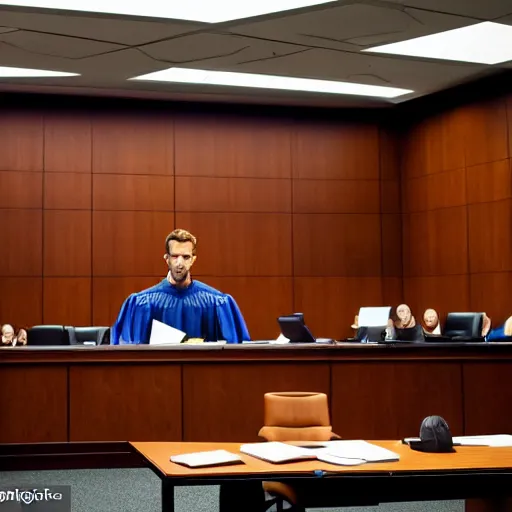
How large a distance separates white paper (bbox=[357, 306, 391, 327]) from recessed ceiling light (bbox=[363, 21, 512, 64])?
10.2ft

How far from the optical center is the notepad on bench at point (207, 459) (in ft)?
8.84

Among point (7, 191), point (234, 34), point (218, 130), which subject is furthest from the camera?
point (218, 130)

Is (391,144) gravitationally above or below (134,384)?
above

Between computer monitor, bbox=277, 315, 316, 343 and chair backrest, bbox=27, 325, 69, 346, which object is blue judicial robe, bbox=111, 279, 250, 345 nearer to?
chair backrest, bbox=27, 325, 69, 346

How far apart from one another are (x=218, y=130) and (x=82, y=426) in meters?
5.78

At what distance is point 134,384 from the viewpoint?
5.78 meters

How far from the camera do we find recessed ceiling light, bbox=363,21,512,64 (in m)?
7.93

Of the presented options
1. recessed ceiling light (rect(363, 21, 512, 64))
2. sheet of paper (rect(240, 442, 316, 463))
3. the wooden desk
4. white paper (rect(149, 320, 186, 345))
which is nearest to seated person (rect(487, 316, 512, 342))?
the wooden desk

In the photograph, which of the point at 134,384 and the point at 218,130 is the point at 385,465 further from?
the point at 218,130

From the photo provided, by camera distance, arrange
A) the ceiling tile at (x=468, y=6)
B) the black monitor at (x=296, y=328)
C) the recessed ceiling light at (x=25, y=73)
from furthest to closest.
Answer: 1. the recessed ceiling light at (x=25, y=73)
2. the ceiling tile at (x=468, y=6)
3. the black monitor at (x=296, y=328)

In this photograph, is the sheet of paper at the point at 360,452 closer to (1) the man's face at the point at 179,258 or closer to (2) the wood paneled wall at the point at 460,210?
(1) the man's face at the point at 179,258

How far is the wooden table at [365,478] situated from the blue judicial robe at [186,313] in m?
3.88

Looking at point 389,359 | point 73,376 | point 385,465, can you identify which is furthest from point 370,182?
point 385,465

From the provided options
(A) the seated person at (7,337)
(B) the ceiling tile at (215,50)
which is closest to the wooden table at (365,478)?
(B) the ceiling tile at (215,50)
